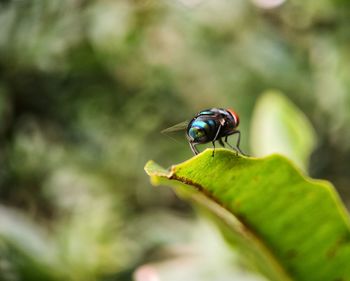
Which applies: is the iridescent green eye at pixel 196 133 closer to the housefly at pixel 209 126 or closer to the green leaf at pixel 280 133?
the housefly at pixel 209 126

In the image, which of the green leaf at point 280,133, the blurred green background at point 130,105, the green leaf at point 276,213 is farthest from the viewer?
the blurred green background at point 130,105

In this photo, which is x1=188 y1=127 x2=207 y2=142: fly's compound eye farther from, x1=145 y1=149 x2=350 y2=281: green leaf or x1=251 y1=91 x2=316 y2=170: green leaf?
x1=251 y1=91 x2=316 y2=170: green leaf

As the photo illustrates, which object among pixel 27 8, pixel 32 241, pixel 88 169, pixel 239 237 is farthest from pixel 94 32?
pixel 239 237

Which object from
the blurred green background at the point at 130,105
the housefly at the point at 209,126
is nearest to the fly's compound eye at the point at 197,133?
the housefly at the point at 209,126

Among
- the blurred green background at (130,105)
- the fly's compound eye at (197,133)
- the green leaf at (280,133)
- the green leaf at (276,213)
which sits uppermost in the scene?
the blurred green background at (130,105)

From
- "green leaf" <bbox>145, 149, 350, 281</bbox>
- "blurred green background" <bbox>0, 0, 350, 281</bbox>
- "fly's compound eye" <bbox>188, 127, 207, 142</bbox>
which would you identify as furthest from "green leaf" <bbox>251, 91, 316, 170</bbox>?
"fly's compound eye" <bbox>188, 127, 207, 142</bbox>

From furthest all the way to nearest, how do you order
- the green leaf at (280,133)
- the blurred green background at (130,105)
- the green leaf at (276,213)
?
the blurred green background at (130,105)
the green leaf at (280,133)
the green leaf at (276,213)

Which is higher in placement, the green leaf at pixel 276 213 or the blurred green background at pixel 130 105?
the blurred green background at pixel 130 105
